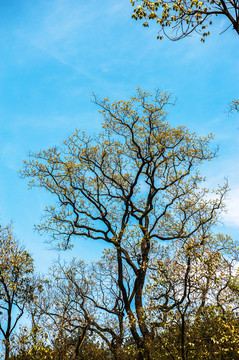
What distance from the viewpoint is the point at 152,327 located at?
1581cm

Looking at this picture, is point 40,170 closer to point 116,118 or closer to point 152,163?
point 116,118

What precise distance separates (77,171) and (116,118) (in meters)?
4.78

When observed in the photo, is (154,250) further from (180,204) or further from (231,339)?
(231,339)

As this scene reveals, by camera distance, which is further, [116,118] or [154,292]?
[116,118]

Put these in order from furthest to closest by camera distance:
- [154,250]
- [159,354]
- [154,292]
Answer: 1. [154,250]
2. [154,292]
3. [159,354]

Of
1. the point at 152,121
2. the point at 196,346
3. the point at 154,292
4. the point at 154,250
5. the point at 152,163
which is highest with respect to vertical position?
the point at 152,121

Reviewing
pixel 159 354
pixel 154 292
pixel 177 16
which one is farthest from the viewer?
pixel 154 292

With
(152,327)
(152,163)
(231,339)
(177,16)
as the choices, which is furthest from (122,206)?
(177,16)

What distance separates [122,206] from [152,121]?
21.8 ft

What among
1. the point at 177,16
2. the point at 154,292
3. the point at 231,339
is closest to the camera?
the point at 177,16

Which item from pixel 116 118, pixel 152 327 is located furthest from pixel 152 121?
pixel 152 327

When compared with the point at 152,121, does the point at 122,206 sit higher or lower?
lower

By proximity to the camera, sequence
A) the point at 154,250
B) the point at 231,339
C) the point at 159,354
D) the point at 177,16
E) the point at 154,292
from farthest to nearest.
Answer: the point at 154,250 < the point at 154,292 < the point at 159,354 < the point at 231,339 < the point at 177,16

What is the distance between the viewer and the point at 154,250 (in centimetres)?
2402
